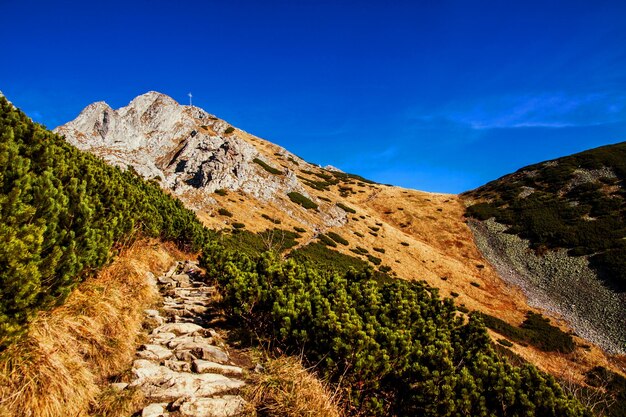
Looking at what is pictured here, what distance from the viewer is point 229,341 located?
305 inches

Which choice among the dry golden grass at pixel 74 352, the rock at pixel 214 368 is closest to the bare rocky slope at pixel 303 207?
the dry golden grass at pixel 74 352

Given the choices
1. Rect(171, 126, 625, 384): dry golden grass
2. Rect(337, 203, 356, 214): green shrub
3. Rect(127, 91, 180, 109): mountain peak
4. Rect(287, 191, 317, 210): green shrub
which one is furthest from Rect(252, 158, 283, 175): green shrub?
Rect(127, 91, 180, 109): mountain peak

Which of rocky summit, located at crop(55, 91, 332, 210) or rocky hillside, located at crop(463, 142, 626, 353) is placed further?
rocky summit, located at crop(55, 91, 332, 210)

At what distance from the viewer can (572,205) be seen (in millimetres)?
59562

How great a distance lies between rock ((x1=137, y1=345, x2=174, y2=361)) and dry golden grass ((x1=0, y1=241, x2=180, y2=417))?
0.20 m

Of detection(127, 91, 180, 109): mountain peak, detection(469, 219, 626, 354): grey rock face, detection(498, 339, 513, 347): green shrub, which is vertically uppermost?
detection(127, 91, 180, 109): mountain peak

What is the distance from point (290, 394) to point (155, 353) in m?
3.06

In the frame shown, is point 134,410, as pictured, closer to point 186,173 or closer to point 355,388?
point 355,388

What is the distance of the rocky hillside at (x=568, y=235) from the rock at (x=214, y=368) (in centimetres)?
3827

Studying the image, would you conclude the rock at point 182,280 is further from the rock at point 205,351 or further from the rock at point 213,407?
the rock at point 213,407

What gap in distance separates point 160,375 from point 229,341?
212cm

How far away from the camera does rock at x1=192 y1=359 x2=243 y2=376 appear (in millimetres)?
6184

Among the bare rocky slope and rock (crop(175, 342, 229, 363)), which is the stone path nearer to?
rock (crop(175, 342, 229, 363))

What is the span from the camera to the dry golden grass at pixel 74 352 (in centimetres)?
426
